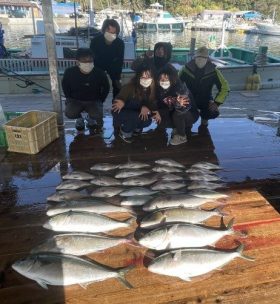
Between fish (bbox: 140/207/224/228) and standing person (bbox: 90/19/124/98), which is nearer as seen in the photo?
fish (bbox: 140/207/224/228)

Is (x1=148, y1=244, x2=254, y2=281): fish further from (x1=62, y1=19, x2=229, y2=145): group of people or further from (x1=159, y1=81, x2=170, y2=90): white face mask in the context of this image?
(x1=159, y1=81, x2=170, y2=90): white face mask

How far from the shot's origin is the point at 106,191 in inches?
119

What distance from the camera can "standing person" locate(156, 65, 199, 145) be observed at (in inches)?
169

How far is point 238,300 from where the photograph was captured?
74.9 inches

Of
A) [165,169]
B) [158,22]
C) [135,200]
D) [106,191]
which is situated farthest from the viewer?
[158,22]

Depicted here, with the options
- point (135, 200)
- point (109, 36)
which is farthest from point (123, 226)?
point (109, 36)

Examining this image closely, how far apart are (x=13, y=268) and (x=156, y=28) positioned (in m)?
41.5

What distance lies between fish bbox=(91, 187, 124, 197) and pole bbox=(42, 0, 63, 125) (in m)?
2.29

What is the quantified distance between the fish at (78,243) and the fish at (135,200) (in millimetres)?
511

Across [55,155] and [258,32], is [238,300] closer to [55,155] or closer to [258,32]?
[55,155]

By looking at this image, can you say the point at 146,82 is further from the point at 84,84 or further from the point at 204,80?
the point at 204,80

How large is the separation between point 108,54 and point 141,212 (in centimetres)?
380

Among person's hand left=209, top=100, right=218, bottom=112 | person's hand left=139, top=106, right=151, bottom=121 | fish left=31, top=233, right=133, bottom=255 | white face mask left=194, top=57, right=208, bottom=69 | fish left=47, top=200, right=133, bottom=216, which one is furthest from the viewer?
person's hand left=209, top=100, right=218, bottom=112

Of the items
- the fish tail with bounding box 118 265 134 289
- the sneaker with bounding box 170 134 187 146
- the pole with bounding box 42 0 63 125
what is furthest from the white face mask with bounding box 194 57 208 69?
the fish tail with bounding box 118 265 134 289
